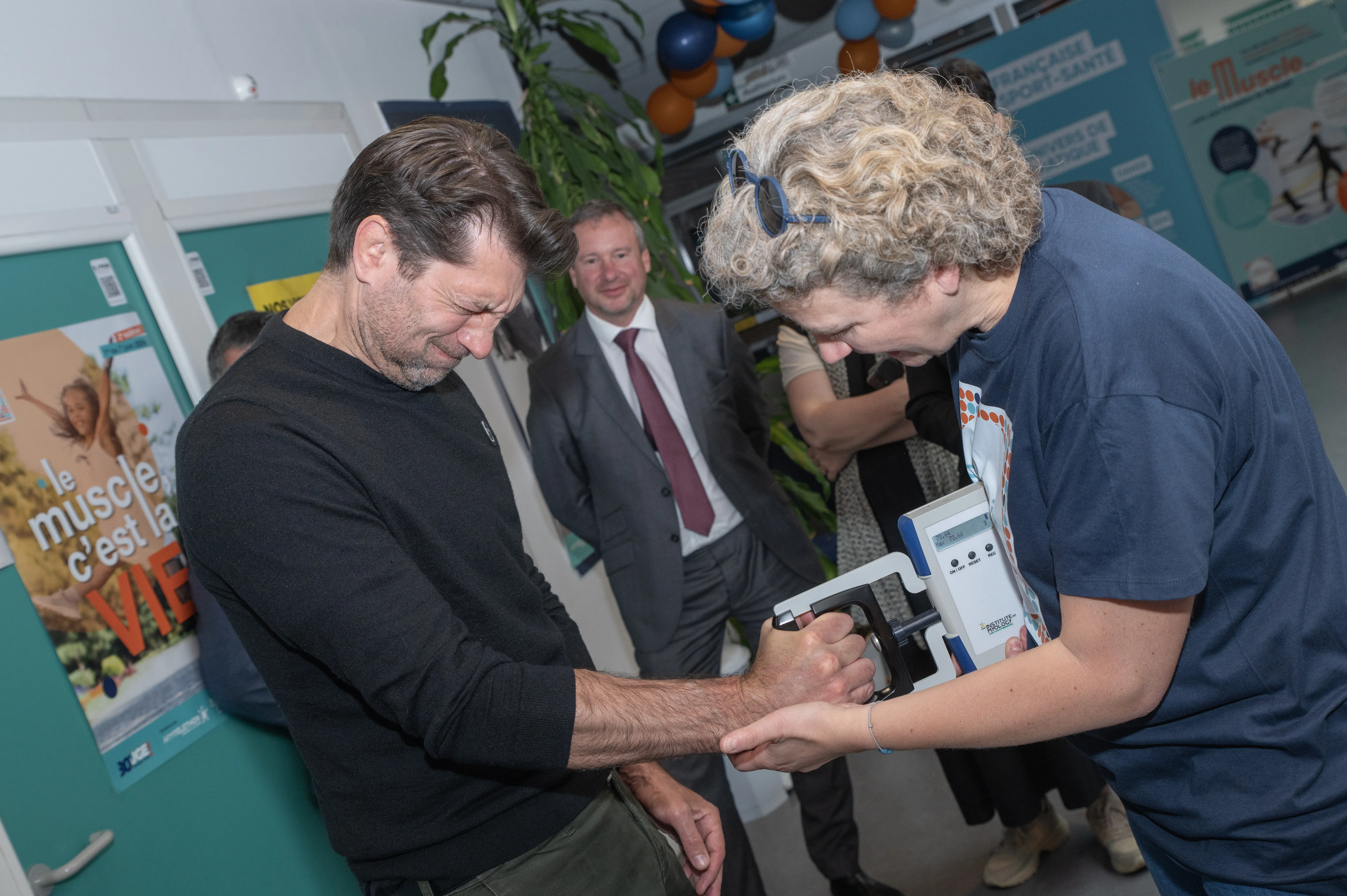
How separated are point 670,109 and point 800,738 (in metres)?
5.50

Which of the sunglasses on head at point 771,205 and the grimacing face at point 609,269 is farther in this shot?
the grimacing face at point 609,269

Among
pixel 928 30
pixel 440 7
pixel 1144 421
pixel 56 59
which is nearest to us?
pixel 1144 421

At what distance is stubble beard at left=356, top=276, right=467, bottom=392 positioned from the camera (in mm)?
1262

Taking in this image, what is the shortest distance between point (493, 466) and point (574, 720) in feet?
1.40

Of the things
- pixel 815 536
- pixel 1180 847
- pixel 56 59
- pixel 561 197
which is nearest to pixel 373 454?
pixel 1180 847

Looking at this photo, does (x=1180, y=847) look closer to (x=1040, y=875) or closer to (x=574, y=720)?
(x=574, y=720)

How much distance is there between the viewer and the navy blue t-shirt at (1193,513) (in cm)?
87

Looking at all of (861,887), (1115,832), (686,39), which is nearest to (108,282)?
(861,887)

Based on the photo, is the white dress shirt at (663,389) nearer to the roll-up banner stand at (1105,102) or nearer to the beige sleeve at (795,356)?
the beige sleeve at (795,356)

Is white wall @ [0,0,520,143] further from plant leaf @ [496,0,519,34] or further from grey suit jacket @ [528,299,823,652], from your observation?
Result: grey suit jacket @ [528,299,823,652]

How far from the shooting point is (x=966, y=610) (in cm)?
135

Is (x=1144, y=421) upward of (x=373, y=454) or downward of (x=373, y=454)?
downward

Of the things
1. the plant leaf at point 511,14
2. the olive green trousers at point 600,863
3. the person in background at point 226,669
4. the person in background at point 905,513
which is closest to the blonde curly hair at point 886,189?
the olive green trousers at point 600,863

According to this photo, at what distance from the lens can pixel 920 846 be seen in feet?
9.17
